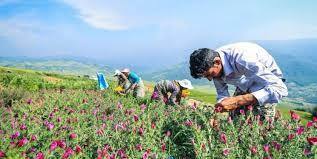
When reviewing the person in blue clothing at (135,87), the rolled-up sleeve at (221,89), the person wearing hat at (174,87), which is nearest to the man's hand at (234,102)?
the rolled-up sleeve at (221,89)

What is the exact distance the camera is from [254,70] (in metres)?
5.17

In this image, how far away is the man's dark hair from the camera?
16.6 feet

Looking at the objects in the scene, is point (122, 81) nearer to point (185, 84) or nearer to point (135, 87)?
point (135, 87)

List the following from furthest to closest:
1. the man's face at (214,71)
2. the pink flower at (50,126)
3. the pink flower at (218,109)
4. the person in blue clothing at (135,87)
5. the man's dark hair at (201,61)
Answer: the person in blue clothing at (135,87) → the pink flower at (50,126) → the man's face at (214,71) → the man's dark hair at (201,61) → the pink flower at (218,109)

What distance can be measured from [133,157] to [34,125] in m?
2.17

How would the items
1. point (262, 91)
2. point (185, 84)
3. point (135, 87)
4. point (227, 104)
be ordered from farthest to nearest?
point (135, 87), point (185, 84), point (262, 91), point (227, 104)

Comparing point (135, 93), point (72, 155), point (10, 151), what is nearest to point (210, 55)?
point (72, 155)

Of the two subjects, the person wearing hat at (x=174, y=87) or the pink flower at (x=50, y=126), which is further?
the person wearing hat at (x=174, y=87)

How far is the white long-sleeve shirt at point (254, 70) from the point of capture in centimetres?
514

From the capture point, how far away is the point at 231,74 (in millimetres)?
5527

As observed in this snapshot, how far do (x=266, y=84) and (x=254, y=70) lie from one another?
0.22 metres

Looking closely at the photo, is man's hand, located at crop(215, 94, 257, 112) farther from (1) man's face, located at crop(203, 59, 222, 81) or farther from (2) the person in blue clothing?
(2) the person in blue clothing

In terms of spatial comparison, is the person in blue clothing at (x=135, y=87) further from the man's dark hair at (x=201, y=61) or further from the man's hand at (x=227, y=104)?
the man's hand at (x=227, y=104)

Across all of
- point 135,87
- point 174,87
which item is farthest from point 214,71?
point 135,87
